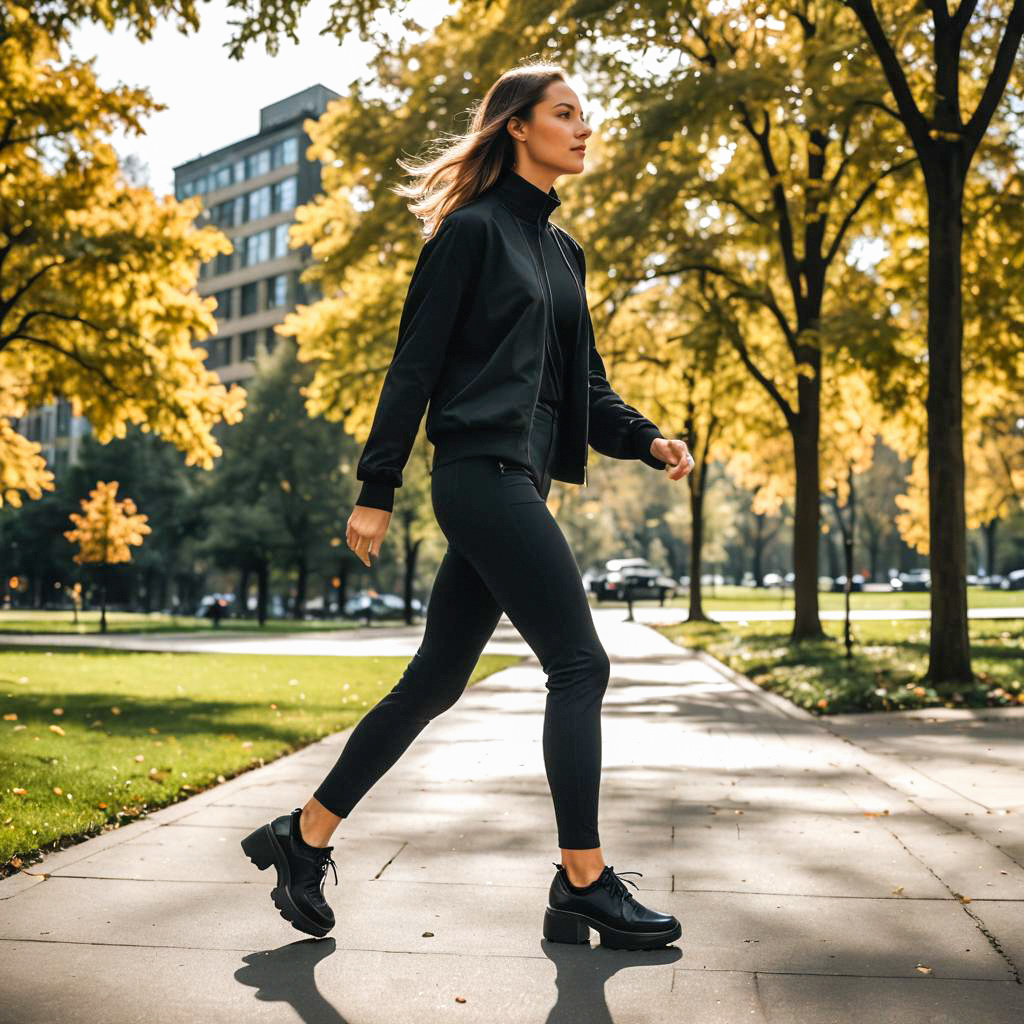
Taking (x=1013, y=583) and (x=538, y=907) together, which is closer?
(x=538, y=907)

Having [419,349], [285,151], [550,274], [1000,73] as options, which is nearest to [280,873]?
[419,349]

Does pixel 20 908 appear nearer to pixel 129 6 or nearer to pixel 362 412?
pixel 129 6

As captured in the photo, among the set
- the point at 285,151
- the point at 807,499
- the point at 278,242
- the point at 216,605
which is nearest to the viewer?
the point at 807,499

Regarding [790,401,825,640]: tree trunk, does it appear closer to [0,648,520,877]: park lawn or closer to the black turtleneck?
[0,648,520,877]: park lawn

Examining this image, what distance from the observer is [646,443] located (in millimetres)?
3600

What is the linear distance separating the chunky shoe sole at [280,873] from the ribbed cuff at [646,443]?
1.49m

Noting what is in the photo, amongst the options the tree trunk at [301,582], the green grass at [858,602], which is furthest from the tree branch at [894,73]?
the tree trunk at [301,582]

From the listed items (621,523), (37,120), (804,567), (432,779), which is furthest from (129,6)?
(621,523)

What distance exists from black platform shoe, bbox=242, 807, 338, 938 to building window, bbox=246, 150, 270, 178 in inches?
3174

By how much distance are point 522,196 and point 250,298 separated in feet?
262

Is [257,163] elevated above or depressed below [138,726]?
above

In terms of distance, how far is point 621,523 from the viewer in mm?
75250

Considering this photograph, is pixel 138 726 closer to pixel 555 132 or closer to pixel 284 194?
pixel 555 132

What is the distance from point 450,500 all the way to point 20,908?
1.77 metres
